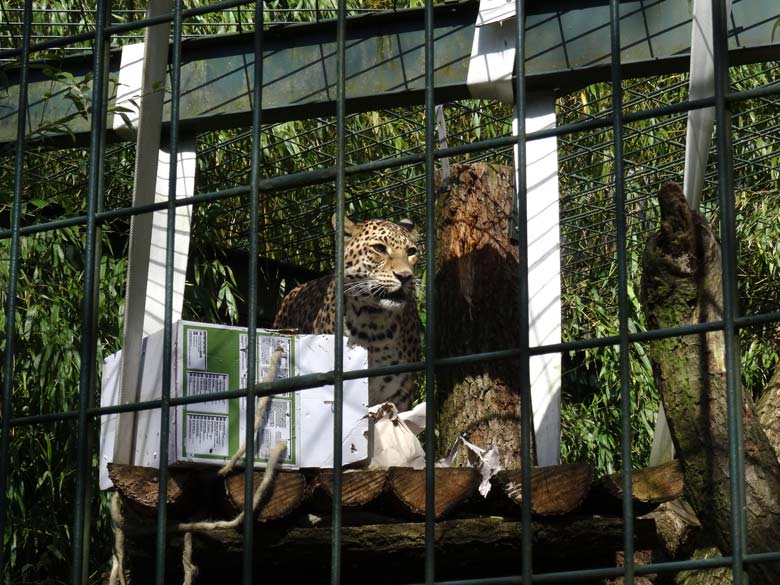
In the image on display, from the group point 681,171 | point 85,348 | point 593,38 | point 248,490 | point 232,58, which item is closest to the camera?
point 248,490

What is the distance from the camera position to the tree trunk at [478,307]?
4.98 m

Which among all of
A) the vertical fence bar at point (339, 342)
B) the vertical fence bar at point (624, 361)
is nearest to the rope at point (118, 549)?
the vertical fence bar at point (339, 342)

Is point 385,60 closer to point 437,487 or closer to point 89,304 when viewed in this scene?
point 89,304

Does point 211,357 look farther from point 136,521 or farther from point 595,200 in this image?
point 595,200

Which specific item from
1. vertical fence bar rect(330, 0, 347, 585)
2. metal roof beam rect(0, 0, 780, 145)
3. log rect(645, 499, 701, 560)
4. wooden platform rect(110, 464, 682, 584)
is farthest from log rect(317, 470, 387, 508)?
metal roof beam rect(0, 0, 780, 145)

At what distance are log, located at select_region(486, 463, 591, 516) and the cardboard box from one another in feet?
1.82

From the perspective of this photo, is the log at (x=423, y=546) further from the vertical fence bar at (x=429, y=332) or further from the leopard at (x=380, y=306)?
the leopard at (x=380, y=306)

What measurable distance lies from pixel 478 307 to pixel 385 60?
A: 42.2 inches

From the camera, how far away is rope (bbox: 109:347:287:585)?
397 centimetres

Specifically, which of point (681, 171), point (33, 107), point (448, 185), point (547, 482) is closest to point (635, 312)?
point (681, 171)

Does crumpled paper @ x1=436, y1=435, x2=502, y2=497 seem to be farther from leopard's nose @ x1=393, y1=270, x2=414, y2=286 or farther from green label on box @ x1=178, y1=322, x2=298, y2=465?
leopard's nose @ x1=393, y1=270, x2=414, y2=286

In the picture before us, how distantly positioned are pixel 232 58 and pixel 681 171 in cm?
250

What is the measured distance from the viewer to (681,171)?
704 cm

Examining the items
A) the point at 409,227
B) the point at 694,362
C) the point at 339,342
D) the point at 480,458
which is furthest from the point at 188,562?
the point at 409,227
